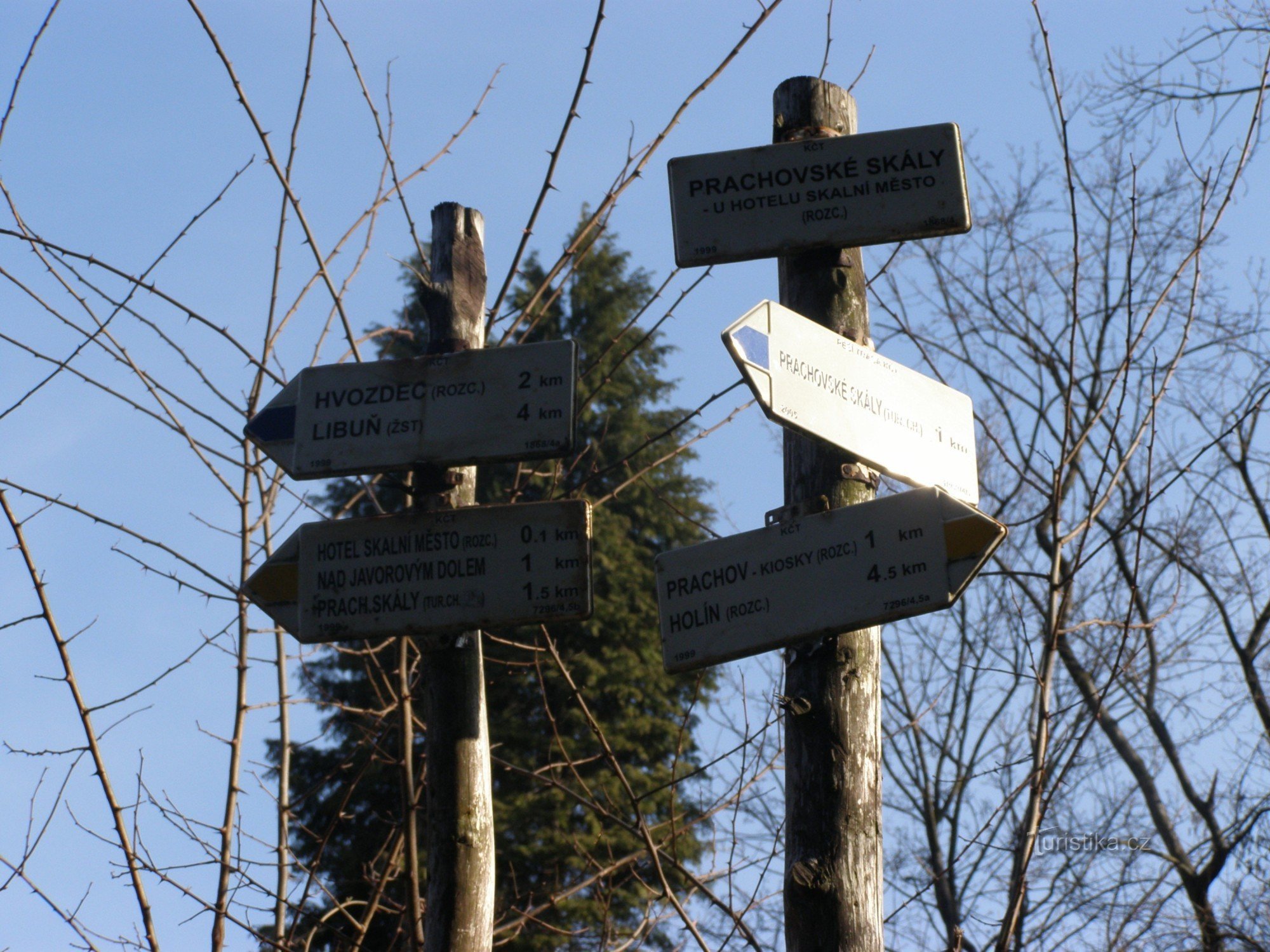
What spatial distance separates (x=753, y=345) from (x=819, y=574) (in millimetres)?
490

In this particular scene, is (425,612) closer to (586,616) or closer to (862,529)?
(586,616)

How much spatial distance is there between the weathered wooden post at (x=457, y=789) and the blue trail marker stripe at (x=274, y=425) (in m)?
0.35

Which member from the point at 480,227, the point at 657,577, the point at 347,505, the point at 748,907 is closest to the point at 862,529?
the point at 657,577

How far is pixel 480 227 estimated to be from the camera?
3729 mm

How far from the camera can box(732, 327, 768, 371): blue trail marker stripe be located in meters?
2.57

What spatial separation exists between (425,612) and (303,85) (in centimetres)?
208

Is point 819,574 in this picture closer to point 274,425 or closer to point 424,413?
point 424,413

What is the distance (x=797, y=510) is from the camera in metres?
2.85

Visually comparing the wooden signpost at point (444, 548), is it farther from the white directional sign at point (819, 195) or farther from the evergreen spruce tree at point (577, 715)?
the evergreen spruce tree at point (577, 715)

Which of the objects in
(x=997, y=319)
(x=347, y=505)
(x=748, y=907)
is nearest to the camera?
(x=748, y=907)

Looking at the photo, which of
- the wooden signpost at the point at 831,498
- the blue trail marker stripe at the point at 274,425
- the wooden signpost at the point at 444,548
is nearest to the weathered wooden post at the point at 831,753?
the wooden signpost at the point at 831,498

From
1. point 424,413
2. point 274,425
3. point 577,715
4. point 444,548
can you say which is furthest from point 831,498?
point 577,715

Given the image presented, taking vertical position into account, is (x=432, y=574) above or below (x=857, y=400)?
below

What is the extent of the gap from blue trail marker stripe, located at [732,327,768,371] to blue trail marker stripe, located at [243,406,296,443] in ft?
4.10
